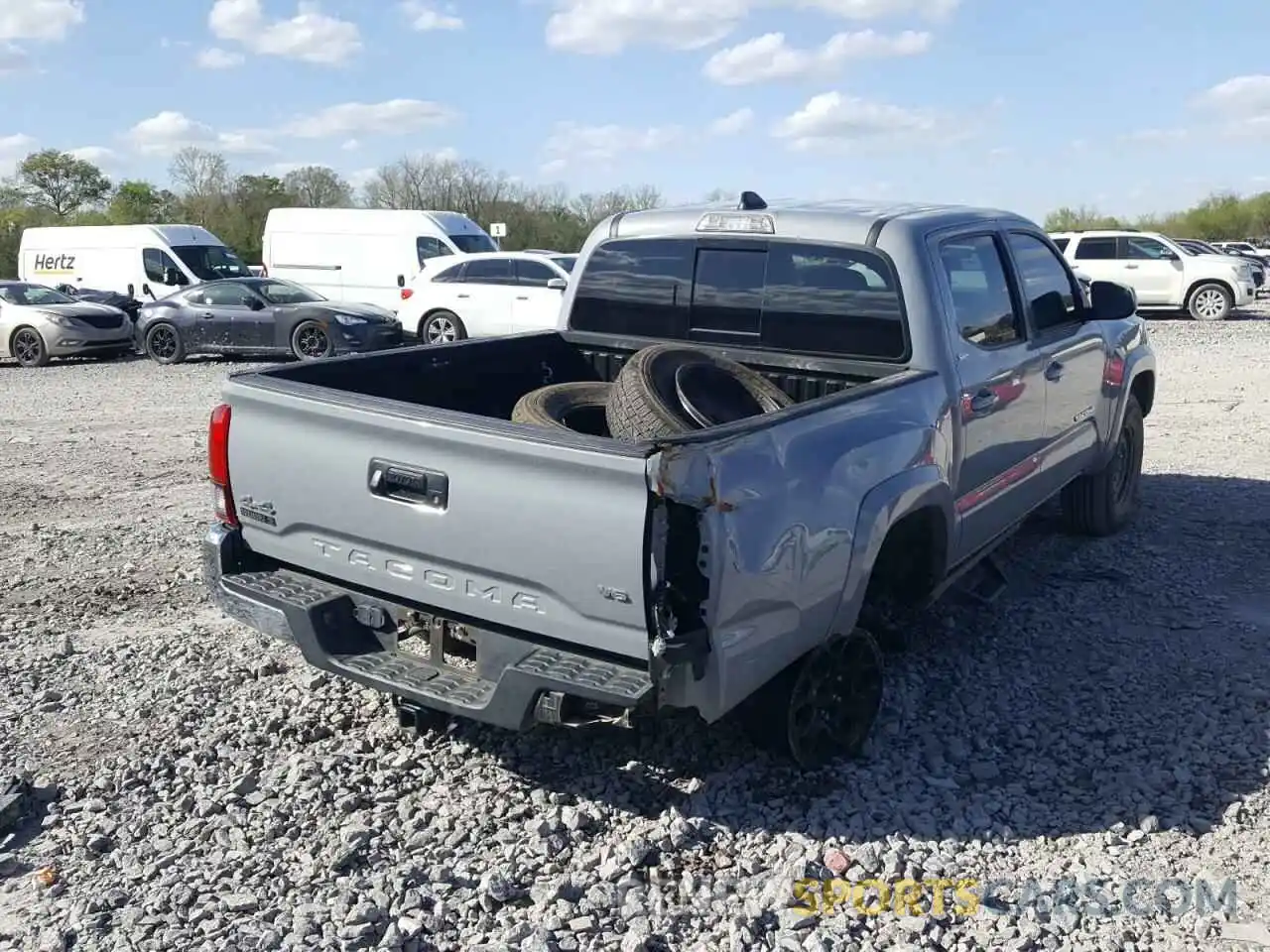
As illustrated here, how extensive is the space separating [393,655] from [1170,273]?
74.7 feet

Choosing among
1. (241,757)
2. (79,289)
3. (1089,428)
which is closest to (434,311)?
(79,289)

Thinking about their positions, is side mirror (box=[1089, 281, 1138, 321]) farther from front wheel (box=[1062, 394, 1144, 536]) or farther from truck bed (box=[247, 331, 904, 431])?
truck bed (box=[247, 331, 904, 431])

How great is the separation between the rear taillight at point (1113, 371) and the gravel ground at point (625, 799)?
1122 mm

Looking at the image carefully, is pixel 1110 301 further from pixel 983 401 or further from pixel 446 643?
pixel 446 643

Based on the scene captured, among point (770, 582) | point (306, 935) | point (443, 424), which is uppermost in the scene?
point (443, 424)

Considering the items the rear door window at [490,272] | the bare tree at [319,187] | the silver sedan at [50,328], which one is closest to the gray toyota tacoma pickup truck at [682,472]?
the rear door window at [490,272]

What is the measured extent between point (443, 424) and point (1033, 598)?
11.6 ft

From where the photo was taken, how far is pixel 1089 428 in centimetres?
614

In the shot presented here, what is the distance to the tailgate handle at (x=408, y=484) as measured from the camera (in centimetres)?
345

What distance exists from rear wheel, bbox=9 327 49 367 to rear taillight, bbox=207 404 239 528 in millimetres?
15917

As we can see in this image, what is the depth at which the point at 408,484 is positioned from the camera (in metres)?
3.53

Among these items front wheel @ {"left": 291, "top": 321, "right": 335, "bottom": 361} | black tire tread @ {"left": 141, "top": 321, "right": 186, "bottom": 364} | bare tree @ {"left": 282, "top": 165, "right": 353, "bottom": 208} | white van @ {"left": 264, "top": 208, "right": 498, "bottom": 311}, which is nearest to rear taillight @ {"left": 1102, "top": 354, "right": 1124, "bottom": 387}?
front wheel @ {"left": 291, "top": 321, "right": 335, "bottom": 361}

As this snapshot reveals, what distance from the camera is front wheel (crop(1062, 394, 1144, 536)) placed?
21.7 ft

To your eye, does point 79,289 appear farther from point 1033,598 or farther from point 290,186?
point 290,186
